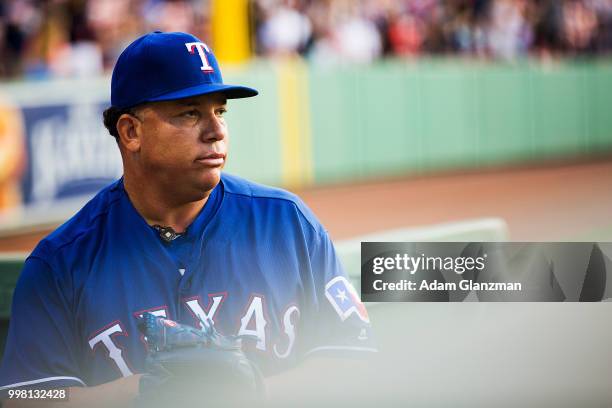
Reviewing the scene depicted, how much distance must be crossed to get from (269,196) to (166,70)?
40cm

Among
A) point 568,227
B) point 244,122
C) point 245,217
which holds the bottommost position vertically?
point 568,227

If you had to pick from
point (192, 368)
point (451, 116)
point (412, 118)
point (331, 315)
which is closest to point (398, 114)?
point (412, 118)

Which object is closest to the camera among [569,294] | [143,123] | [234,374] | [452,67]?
[234,374]

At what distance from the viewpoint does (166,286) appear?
8.39 ft

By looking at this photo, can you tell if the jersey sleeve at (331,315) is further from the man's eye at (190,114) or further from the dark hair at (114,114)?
the dark hair at (114,114)

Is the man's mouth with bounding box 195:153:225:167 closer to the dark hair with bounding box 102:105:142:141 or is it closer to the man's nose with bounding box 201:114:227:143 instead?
the man's nose with bounding box 201:114:227:143

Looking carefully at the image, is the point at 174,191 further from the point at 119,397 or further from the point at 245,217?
the point at 119,397

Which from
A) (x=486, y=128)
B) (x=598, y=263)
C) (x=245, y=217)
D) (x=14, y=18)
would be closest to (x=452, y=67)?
(x=486, y=128)

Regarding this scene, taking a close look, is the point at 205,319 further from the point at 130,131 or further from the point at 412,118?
the point at 412,118

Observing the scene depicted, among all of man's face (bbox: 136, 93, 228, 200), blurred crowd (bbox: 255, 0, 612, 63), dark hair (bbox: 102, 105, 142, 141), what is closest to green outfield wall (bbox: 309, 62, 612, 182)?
blurred crowd (bbox: 255, 0, 612, 63)

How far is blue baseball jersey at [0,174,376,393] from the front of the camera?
8.20 feet

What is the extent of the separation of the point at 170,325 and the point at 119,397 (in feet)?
0.73

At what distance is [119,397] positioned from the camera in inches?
96.4

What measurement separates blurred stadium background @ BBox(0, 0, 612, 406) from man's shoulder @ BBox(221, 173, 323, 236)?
3.17 feet
